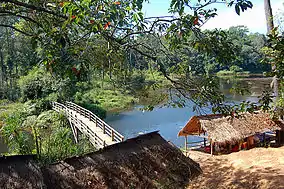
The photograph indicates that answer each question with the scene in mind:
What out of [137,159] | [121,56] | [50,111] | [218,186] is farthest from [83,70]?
[50,111]

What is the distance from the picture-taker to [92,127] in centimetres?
1269

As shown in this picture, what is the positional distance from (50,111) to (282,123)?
570 inches

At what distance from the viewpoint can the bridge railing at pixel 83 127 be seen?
10.7 meters

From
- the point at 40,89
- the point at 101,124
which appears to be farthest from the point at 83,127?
the point at 40,89

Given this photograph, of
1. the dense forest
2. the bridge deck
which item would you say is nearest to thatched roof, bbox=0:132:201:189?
the dense forest

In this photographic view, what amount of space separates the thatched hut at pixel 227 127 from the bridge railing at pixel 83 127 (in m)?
4.33

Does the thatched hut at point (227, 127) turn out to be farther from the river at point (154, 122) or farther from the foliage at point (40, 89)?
the foliage at point (40, 89)

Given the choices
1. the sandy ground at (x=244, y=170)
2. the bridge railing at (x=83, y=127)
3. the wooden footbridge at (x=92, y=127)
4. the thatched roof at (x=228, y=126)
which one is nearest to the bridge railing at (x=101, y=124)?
the wooden footbridge at (x=92, y=127)

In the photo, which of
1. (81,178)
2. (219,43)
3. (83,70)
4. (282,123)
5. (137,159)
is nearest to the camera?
(83,70)

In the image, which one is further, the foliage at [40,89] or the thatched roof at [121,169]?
the foliage at [40,89]

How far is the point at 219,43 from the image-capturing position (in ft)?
10.8

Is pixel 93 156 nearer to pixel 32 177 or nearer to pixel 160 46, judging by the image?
pixel 32 177

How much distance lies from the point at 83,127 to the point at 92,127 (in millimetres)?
1115

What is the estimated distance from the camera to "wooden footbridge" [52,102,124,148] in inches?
395
